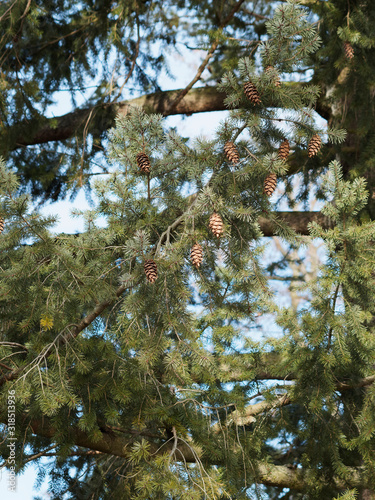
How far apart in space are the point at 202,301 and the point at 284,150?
1464 mm

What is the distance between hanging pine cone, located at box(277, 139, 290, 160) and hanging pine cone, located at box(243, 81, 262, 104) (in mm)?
266

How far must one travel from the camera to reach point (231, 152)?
109 inches

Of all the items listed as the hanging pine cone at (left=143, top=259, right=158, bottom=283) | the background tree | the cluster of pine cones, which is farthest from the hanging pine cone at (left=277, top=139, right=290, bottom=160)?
the hanging pine cone at (left=143, top=259, right=158, bottom=283)

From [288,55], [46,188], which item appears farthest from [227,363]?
[46,188]

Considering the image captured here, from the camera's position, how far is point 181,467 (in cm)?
290

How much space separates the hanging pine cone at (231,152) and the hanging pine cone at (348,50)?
2.13 m

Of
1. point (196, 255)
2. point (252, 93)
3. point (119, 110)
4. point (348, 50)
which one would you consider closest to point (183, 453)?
point (196, 255)

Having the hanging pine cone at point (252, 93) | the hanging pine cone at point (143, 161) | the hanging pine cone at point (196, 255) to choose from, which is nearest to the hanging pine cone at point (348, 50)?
the hanging pine cone at point (252, 93)

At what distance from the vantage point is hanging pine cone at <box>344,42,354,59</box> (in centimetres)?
443

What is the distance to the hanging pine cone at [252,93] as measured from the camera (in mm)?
2738

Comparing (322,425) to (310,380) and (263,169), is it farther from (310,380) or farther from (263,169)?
(263,169)

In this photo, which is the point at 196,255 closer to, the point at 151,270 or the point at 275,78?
the point at 151,270

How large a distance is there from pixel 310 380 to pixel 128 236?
1578 mm

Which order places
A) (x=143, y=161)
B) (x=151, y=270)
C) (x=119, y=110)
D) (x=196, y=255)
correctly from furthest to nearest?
1. (x=119, y=110)
2. (x=143, y=161)
3. (x=196, y=255)
4. (x=151, y=270)
